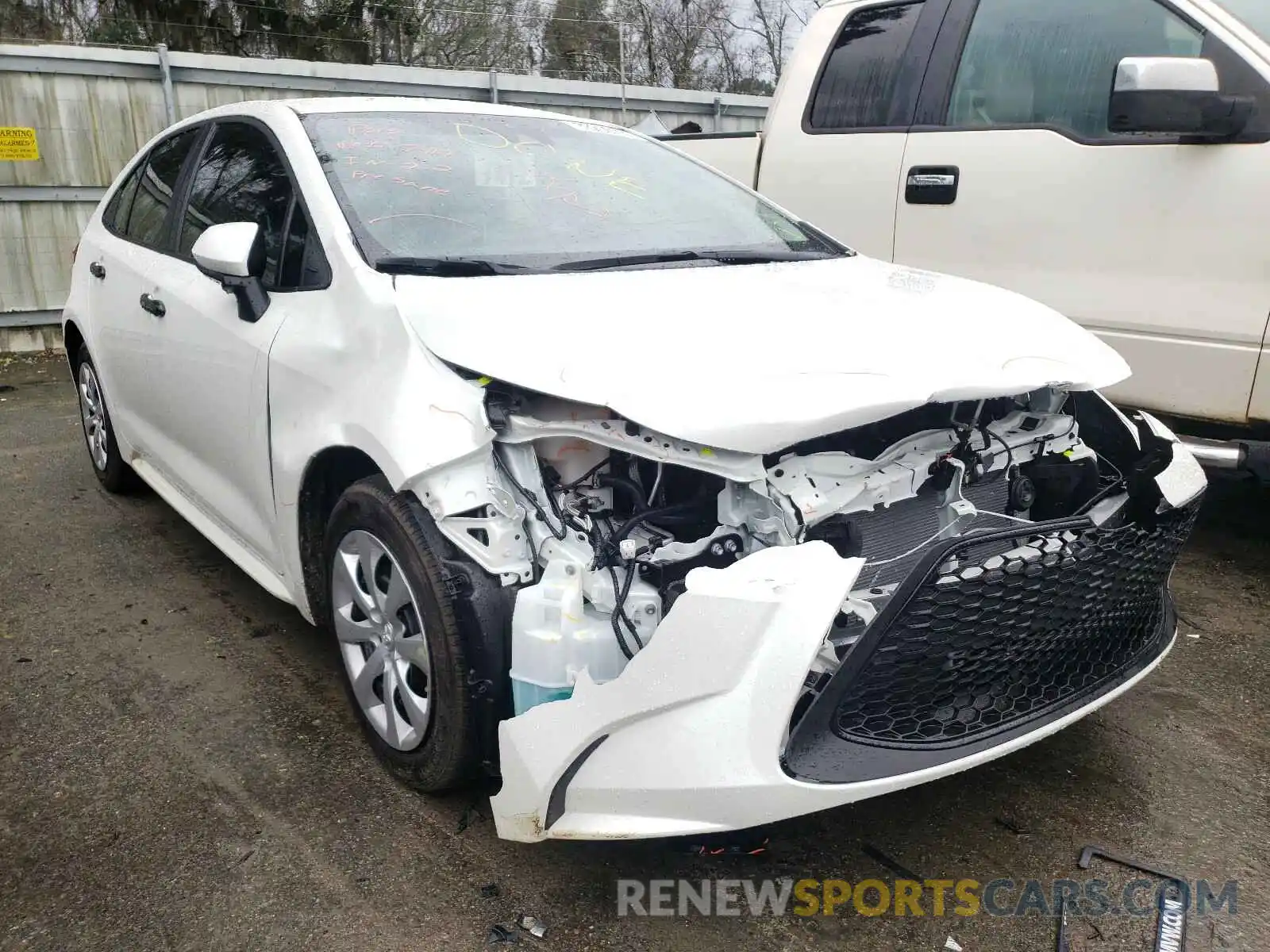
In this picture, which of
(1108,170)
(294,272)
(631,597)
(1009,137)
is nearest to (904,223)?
(1009,137)

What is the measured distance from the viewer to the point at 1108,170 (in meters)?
3.65

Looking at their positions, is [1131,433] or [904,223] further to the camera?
[904,223]

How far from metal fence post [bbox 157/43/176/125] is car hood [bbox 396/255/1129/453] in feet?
24.0

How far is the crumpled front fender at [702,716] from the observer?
1.81 m

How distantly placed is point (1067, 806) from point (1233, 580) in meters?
1.72

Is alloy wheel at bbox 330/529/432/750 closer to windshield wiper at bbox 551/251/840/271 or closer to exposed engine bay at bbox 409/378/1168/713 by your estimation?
exposed engine bay at bbox 409/378/1168/713

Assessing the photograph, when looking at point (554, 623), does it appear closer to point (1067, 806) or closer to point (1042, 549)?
point (1042, 549)

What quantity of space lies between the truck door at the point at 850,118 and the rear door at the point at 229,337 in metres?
2.32

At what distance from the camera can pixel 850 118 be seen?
4.49 m

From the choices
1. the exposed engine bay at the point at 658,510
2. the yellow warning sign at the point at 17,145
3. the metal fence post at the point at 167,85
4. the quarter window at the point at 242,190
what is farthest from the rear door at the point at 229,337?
the metal fence post at the point at 167,85

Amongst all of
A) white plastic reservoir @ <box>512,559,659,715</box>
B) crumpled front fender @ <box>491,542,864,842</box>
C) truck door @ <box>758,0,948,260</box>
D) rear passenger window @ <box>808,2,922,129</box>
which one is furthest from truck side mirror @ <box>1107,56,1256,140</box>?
white plastic reservoir @ <box>512,559,659,715</box>

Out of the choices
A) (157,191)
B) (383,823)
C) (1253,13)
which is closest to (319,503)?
(383,823)

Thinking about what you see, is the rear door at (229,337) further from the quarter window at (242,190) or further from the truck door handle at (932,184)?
the truck door handle at (932,184)

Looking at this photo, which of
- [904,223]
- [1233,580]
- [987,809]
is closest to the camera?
[987,809]
